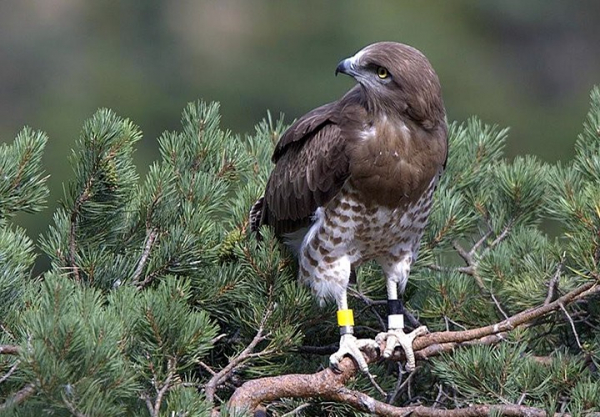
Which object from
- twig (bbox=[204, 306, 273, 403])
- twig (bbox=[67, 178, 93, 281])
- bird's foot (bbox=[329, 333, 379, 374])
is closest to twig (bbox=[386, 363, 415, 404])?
bird's foot (bbox=[329, 333, 379, 374])

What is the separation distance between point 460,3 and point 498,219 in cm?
1371

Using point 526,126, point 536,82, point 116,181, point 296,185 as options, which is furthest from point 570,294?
point 536,82

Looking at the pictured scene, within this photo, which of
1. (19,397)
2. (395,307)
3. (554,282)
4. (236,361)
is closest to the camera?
(19,397)

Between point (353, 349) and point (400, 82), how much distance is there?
0.96 m

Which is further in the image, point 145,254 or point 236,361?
point 145,254

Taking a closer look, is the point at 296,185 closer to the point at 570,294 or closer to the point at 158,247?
the point at 158,247

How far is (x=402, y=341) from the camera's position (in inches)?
162

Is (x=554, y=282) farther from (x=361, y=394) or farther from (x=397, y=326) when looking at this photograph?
(x=361, y=394)

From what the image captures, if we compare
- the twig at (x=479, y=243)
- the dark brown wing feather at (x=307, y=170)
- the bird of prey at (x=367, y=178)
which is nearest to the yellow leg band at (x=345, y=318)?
the bird of prey at (x=367, y=178)

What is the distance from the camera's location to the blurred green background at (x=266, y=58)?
48.0ft

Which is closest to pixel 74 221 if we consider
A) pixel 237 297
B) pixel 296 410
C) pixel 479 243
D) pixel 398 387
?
pixel 237 297

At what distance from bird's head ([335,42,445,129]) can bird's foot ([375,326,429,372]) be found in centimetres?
76

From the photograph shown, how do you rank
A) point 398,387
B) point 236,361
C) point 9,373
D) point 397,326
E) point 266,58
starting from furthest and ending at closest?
1. point 266,58
2. point 397,326
3. point 398,387
4. point 236,361
5. point 9,373

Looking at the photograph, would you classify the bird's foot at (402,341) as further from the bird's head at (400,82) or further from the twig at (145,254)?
the twig at (145,254)
